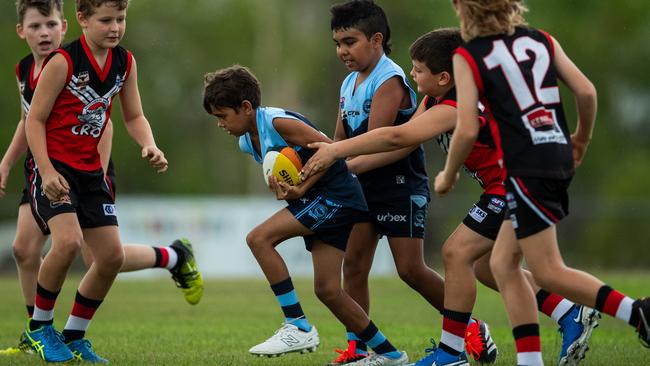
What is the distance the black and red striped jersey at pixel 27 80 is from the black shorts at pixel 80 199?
1.57 feet

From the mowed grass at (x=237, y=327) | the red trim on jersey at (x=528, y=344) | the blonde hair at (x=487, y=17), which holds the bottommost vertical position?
the mowed grass at (x=237, y=327)

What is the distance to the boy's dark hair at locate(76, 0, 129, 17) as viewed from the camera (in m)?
6.03

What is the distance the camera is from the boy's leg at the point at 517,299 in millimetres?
4992

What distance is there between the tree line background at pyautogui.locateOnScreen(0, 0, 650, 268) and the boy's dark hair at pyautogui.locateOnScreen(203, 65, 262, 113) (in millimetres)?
25927

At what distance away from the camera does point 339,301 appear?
5730 millimetres

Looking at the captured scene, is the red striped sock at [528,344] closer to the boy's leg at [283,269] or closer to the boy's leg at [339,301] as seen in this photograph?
the boy's leg at [339,301]

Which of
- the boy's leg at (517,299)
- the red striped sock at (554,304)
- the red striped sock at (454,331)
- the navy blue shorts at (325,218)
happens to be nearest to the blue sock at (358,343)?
the navy blue shorts at (325,218)

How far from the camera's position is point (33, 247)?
720cm

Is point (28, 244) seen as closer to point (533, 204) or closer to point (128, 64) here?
point (128, 64)

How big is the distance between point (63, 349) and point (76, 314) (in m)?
0.28

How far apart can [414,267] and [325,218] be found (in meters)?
0.80

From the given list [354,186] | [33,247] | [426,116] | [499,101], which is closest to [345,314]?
[354,186]

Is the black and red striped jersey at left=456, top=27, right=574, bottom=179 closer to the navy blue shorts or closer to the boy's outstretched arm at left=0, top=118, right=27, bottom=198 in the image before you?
the navy blue shorts

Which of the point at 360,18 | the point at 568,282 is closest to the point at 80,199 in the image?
the point at 360,18
